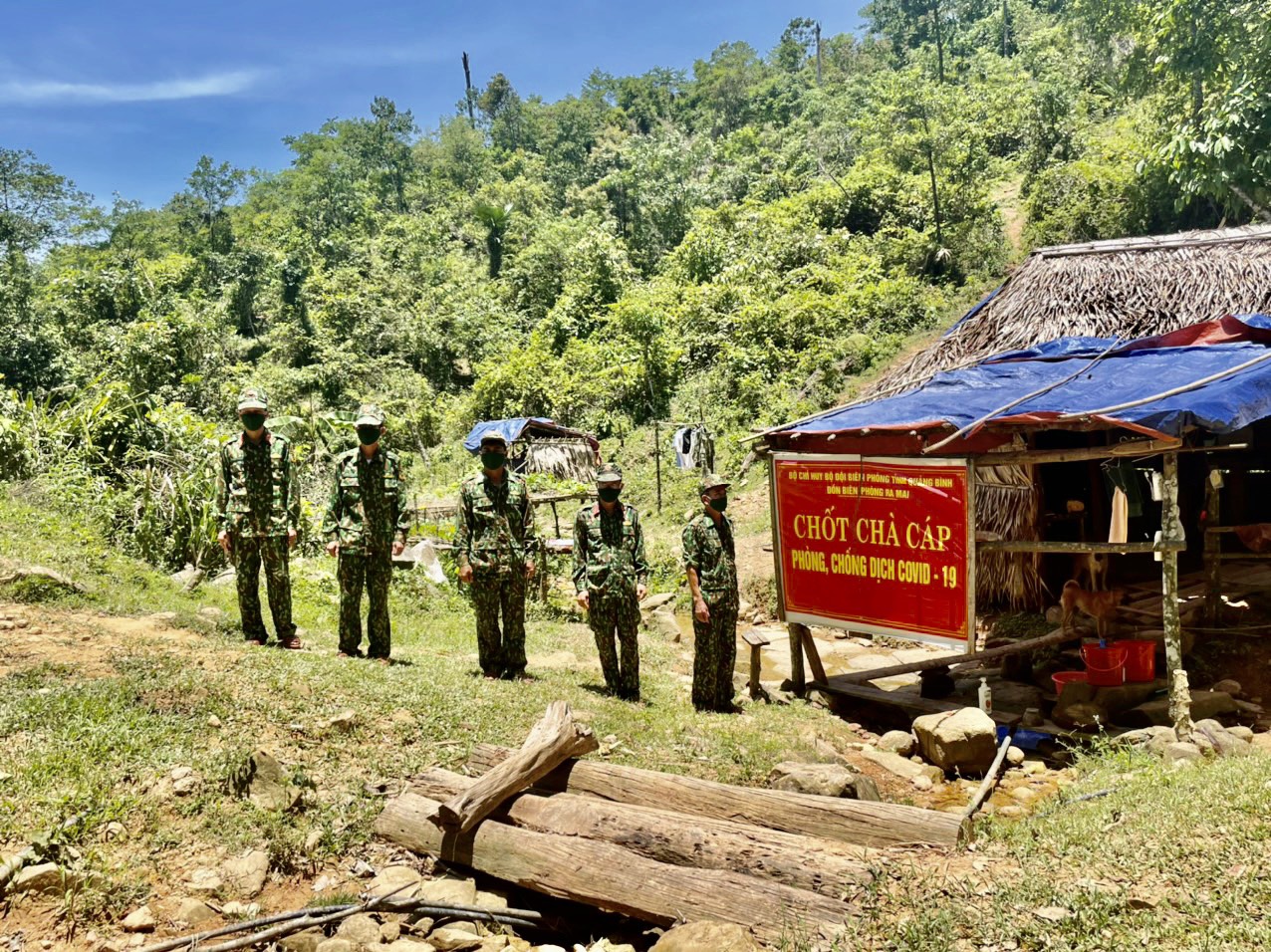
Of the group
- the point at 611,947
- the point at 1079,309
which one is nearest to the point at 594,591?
the point at 611,947

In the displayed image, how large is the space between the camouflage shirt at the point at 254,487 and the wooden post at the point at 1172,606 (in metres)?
6.63

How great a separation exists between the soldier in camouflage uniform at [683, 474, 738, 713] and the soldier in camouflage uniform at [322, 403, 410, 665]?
2.26 metres

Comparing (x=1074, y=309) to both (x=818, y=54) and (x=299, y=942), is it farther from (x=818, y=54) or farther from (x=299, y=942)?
(x=818, y=54)

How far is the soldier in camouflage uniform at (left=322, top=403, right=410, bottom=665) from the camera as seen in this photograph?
6.94 m

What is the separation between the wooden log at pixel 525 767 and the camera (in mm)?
4395

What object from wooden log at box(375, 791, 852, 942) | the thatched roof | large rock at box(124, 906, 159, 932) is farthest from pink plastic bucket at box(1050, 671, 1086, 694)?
large rock at box(124, 906, 159, 932)

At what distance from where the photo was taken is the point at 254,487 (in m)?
6.95

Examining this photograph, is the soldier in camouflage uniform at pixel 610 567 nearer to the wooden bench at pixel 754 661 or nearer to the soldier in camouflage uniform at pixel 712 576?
the soldier in camouflage uniform at pixel 712 576

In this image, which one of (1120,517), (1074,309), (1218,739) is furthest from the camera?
(1074,309)

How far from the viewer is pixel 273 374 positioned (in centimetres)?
2997

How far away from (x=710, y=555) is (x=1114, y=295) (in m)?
7.12

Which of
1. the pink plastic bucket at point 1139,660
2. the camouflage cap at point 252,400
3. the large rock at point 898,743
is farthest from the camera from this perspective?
the pink plastic bucket at point 1139,660

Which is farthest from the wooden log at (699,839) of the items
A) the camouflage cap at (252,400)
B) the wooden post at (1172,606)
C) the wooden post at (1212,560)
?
the wooden post at (1212,560)

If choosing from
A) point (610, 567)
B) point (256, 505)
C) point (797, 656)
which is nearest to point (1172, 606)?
point (797, 656)
